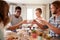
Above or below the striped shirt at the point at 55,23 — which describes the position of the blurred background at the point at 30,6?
above

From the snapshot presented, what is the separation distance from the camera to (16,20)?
3.09 feet

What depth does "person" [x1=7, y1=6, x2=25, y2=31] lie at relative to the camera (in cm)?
93

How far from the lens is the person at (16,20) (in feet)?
3.07

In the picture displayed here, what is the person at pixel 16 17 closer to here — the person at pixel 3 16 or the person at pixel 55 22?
the person at pixel 3 16

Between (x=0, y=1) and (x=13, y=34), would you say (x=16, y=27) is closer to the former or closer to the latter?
(x=13, y=34)

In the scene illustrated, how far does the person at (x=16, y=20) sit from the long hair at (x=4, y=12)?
56mm

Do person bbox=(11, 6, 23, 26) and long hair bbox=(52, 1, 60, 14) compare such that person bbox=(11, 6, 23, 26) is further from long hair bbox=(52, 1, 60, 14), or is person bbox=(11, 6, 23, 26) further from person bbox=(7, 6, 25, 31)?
long hair bbox=(52, 1, 60, 14)

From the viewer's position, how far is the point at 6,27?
0.92m

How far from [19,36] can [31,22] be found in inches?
4.7

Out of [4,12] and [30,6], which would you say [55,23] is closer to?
[30,6]

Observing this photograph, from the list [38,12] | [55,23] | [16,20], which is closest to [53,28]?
[55,23]

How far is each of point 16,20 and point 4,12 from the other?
0.11 meters

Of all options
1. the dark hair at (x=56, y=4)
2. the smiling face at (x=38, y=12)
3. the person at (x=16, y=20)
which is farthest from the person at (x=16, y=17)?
the dark hair at (x=56, y=4)

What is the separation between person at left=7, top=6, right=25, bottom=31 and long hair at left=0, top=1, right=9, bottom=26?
0.06 m
